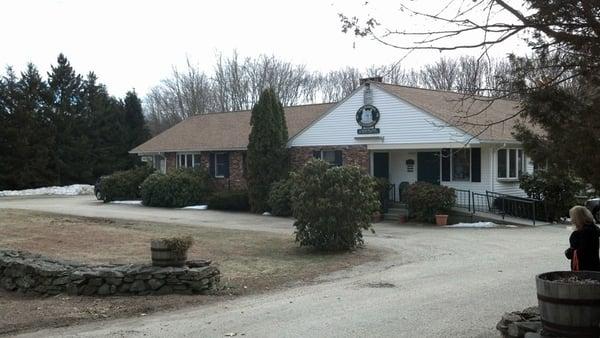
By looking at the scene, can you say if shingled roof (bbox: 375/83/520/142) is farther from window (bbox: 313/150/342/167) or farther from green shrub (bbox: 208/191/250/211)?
green shrub (bbox: 208/191/250/211)

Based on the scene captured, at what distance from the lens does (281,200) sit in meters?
25.4

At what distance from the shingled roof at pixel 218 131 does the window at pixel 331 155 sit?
205cm

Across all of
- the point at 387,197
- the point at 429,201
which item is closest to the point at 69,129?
the point at 387,197

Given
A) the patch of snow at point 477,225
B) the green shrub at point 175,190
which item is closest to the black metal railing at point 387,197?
the patch of snow at point 477,225

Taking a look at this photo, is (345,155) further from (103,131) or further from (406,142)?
(103,131)

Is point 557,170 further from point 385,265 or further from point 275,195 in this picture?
point 275,195

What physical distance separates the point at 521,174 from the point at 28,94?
1546 inches

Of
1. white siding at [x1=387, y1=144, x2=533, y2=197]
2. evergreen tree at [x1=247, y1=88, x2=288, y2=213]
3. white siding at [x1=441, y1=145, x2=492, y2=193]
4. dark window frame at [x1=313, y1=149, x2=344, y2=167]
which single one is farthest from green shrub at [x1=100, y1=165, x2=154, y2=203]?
white siding at [x1=441, y1=145, x2=492, y2=193]

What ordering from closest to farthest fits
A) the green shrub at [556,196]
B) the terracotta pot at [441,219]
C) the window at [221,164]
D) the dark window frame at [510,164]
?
1. the green shrub at [556,196]
2. the terracotta pot at [441,219]
3. the dark window frame at [510,164]
4. the window at [221,164]

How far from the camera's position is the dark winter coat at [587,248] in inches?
273

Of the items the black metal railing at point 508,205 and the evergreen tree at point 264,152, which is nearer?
the black metal railing at point 508,205

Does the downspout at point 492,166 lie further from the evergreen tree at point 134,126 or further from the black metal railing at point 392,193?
the evergreen tree at point 134,126

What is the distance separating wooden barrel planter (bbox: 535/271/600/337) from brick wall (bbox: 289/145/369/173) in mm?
20486

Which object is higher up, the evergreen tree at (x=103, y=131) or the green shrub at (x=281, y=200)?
the evergreen tree at (x=103, y=131)
